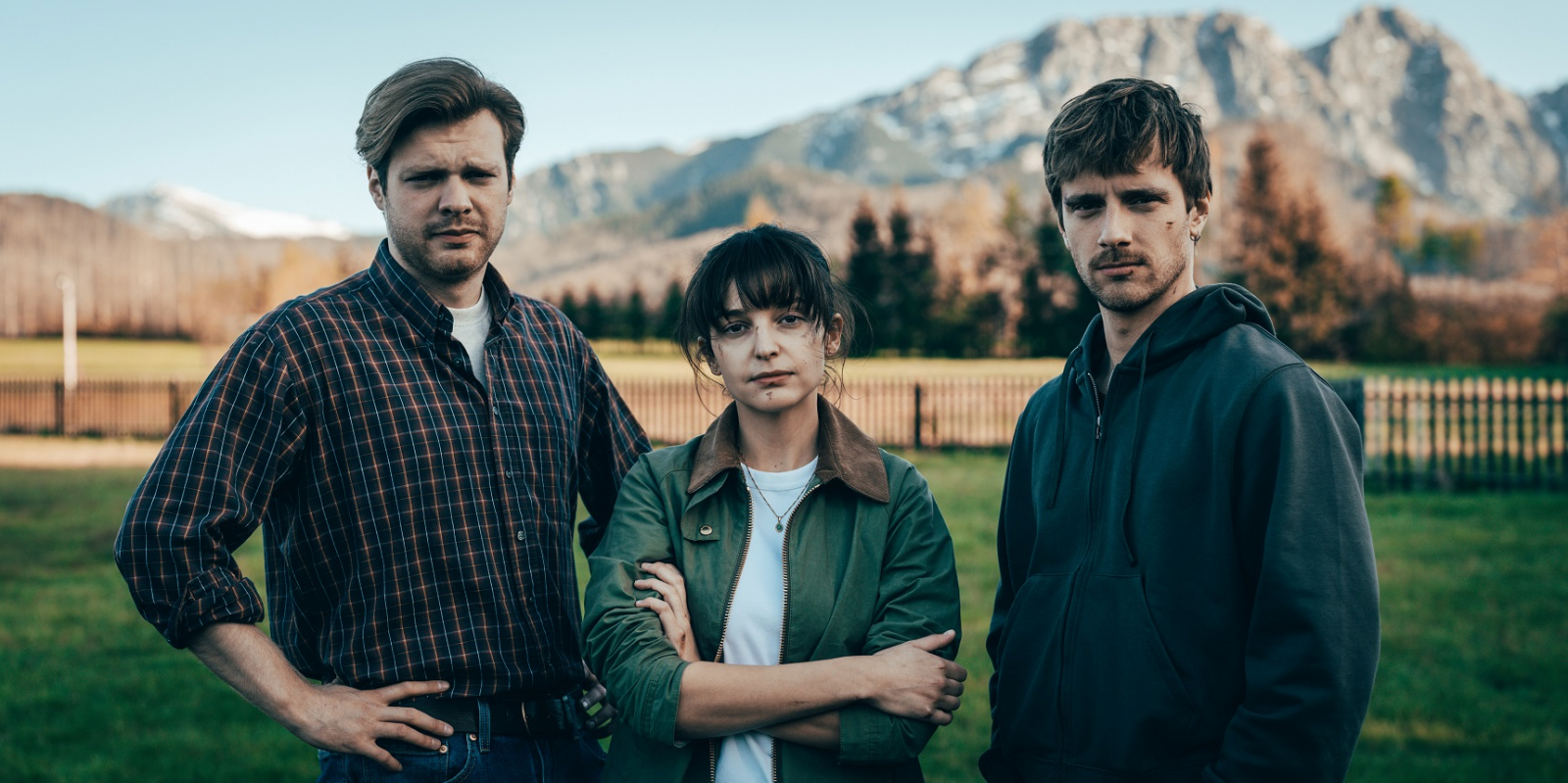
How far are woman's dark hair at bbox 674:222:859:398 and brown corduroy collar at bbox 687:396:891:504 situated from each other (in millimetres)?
227

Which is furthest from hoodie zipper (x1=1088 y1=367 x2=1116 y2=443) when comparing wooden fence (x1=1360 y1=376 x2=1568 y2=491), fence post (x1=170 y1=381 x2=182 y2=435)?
fence post (x1=170 y1=381 x2=182 y2=435)

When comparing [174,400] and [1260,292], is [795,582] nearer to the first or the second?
[174,400]

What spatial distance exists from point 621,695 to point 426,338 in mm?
1011

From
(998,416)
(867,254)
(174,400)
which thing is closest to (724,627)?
(998,416)

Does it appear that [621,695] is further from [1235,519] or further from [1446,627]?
[1446,627]

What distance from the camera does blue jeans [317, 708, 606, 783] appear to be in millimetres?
2256

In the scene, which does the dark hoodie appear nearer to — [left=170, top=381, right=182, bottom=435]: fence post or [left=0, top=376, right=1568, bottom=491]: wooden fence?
[left=0, top=376, right=1568, bottom=491]: wooden fence

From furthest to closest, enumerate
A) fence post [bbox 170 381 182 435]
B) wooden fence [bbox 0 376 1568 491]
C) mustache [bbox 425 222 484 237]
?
fence post [bbox 170 381 182 435]
wooden fence [bbox 0 376 1568 491]
mustache [bbox 425 222 484 237]

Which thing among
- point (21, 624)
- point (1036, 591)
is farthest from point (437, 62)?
point (21, 624)

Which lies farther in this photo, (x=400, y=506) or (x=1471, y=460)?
(x=1471, y=460)

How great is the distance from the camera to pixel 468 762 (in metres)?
2.29

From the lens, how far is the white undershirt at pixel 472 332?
2.57 m

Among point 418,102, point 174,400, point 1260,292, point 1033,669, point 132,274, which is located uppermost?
point 132,274

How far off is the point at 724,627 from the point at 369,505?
2.90 ft
